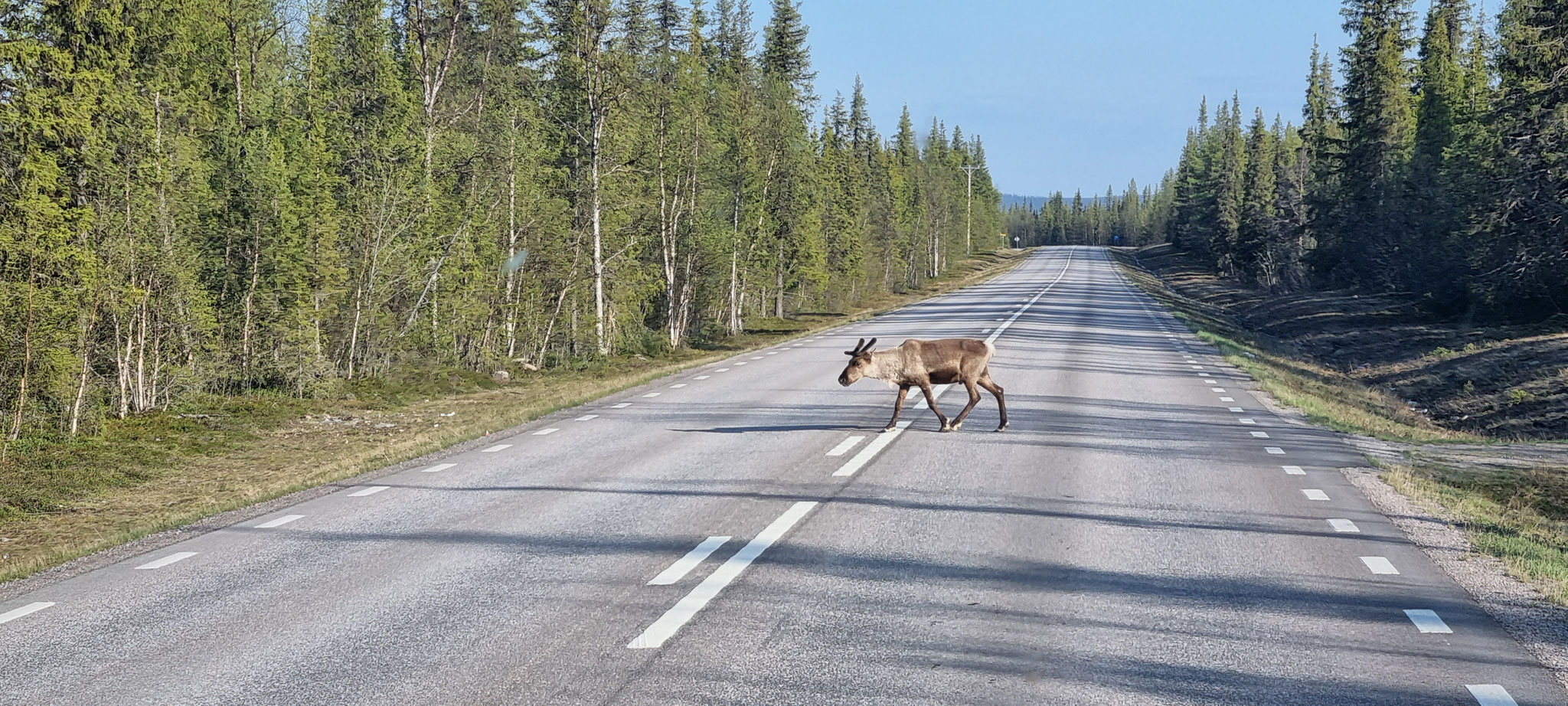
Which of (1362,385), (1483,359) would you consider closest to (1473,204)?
(1483,359)

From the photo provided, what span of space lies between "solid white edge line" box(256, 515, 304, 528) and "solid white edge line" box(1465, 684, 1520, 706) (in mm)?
8051

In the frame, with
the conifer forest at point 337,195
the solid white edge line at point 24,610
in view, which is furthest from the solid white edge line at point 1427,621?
the conifer forest at point 337,195

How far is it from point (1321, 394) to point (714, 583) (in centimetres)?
1910

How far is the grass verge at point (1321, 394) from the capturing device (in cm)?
1538

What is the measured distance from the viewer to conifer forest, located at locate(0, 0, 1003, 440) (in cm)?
1320

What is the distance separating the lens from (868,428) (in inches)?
505

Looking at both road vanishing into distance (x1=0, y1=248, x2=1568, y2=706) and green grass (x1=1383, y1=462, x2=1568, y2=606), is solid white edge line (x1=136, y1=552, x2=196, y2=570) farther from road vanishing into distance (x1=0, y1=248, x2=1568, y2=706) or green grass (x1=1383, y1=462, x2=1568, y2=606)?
green grass (x1=1383, y1=462, x2=1568, y2=606)

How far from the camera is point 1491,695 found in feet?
15.1

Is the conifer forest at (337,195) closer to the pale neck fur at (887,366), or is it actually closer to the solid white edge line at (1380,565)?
the pale neck fur at (887,366)

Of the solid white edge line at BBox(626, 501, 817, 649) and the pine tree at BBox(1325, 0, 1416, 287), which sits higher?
the pine tree at BBox(1325, 0, 1416, 287)

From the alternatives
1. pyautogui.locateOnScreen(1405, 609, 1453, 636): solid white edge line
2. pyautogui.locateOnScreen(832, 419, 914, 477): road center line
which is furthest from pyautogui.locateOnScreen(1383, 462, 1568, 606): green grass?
pyautogui.locateOnScreen(832, 419, 914, 477): road center line

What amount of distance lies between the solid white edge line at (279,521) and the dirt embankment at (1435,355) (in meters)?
18.7

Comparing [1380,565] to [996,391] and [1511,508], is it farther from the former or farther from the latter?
[996,391]

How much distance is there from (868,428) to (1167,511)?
484cm
